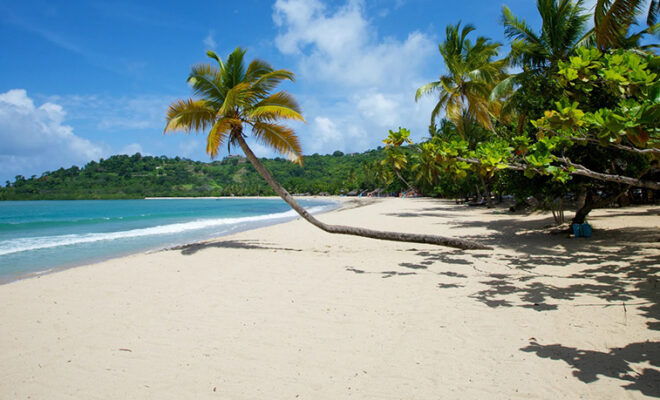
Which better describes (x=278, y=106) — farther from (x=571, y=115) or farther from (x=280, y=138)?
(x=571, y=115)

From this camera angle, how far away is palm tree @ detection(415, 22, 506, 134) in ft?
51.6

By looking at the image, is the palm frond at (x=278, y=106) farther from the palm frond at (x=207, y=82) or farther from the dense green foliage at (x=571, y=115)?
the dense green foliage at (x=571, y=115)

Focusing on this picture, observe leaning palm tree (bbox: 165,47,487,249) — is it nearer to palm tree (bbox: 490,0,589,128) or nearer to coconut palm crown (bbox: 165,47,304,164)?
coconut palm crown (bbox: 165,47,304,164)

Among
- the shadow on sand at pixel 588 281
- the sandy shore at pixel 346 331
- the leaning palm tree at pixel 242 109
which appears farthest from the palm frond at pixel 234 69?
the shadow on sand at pixel 588 281

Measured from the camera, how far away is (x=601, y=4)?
7203 mm

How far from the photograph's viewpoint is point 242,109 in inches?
380

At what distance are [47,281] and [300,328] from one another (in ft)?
18.3

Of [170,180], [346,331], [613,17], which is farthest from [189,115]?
[170,180]

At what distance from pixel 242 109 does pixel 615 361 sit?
9129mm

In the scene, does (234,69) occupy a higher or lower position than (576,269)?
higher

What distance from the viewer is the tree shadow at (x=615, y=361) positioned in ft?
8.08

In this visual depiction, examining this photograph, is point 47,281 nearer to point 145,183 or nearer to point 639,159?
point 639,159

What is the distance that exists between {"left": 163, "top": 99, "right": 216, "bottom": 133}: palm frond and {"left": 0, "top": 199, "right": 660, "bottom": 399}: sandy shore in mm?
4313

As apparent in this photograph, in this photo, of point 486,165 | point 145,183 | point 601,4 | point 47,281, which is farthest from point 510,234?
point 145,183
